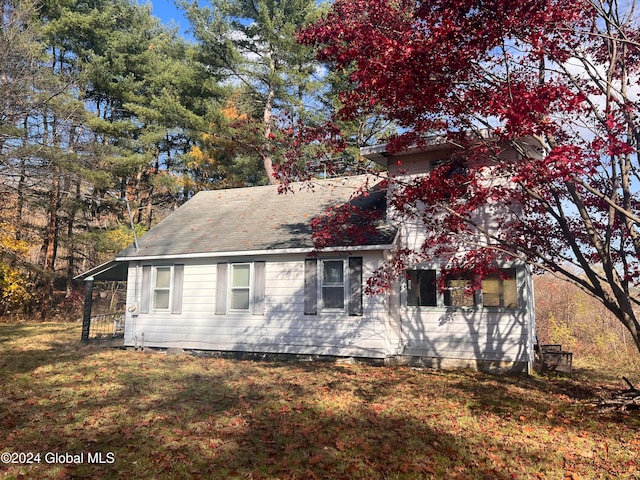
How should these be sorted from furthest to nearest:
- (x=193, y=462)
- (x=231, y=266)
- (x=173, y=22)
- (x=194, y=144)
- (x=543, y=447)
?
(x=173, y=22) < (x=194, y=144) < (x=231, y=266) < (x=543, y=447) < (x=193, y=462)

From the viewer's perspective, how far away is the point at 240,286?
1315 centimetres

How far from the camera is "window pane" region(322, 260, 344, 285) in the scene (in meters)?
12.1

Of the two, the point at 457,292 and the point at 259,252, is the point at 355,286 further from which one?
the point at 457,292

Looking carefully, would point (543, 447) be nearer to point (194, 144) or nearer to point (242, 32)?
point (242, 32)

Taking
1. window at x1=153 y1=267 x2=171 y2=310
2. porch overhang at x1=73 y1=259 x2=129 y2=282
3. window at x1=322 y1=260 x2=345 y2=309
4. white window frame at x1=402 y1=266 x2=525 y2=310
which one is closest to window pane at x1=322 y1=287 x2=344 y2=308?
window at x1=322 y1=260 x2=345 y2=309

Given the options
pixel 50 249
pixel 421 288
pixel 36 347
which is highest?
pixel 50 249

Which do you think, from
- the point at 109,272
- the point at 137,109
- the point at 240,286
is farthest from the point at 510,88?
the point at 137,109

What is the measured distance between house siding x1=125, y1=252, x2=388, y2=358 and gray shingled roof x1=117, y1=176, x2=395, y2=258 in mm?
502

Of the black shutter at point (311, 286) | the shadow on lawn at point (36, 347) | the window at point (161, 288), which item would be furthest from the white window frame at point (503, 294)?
the shadow on lawn at point (36, 347)

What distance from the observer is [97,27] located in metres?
26.1

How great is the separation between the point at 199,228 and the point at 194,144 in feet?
57.0

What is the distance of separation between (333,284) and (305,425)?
18.9 ft

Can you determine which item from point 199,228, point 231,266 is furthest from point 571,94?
point 199,228

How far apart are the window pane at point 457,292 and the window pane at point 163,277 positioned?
332 inches
